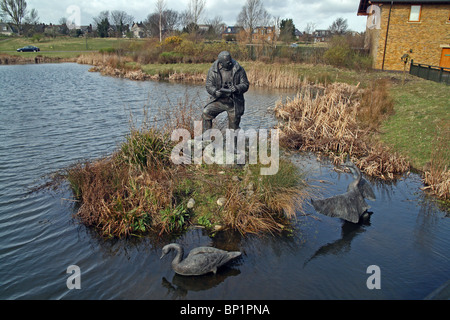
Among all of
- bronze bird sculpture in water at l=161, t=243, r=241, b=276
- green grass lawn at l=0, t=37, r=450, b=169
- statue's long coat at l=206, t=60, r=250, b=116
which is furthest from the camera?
green grass lawn at l=0, t=37, r=450, b=169

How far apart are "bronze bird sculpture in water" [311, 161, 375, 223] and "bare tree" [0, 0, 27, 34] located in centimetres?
7905

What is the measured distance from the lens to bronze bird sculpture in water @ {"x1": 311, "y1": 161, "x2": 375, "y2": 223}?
6.15m

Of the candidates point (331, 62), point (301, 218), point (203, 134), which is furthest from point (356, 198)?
point (331, 62)

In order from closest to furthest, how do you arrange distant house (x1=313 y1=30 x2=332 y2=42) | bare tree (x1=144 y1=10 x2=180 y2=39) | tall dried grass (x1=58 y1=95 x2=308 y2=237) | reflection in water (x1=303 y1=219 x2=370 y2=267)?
1. reflection in water (x1=303 y1=219 x2=370 y2=267)
2. tall dried grass (x1=58 y1=95 x2=308 y2=237)
3. distant house (x1=313 y1=30 x2=332 y2=42)
4. bare tree (x1=144 y1=10 x2=180 y2=39)

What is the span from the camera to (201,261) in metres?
5.12

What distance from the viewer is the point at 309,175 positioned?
9.05 m

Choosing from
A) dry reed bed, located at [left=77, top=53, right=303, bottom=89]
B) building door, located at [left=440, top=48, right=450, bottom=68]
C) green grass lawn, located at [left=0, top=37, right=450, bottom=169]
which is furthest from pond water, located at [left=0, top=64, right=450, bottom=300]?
building door, located at [left=440, top=48, right=450, bottom=68]

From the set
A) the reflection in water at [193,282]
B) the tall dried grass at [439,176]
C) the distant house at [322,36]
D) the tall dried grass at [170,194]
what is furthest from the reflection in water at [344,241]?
the distant house at [322,36]

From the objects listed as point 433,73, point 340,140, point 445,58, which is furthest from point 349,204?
point 445,58

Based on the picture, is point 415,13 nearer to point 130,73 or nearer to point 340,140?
point 340,140

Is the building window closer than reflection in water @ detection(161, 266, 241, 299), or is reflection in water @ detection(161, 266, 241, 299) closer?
reflection in water @ detection(161, 266, 241, 299)

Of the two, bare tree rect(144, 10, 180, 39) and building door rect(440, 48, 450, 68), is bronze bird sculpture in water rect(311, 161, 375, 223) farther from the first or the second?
bare tree rect(144, 10, 180, 39)
